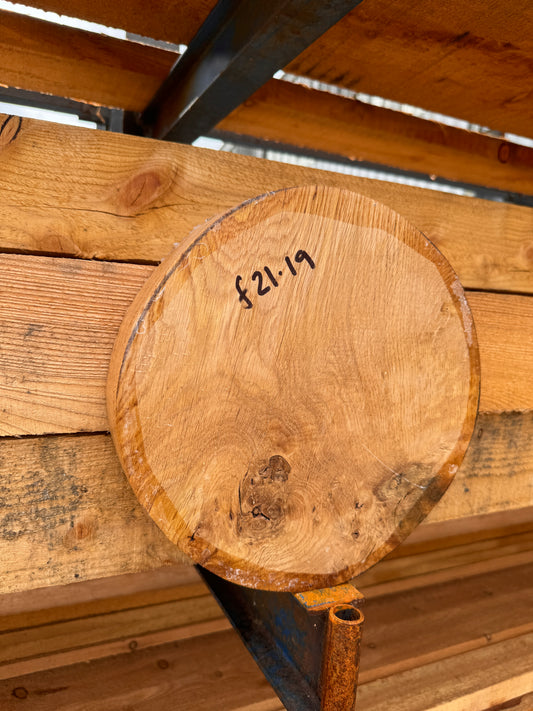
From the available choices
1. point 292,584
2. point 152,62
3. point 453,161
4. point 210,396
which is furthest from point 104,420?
point 453,161

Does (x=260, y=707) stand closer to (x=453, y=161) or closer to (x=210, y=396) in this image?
(x=210, y=396)

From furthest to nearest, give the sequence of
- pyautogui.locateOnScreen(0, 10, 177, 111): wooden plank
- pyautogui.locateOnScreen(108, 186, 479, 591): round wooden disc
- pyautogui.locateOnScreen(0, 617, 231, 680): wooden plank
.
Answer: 1. pyautogui.locateOnScreen(0, 617, 231, 680): wooden plank
2. pyautogui.locateOnScreen(0, 10, 177, 111): wooden plank
3. pyautogui.locateOnScreen(108, 186, 479, 591): round wooden disc

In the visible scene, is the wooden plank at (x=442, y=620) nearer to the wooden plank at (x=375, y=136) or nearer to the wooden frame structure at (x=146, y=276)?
the wooden frame structure at (x=146, y=276)

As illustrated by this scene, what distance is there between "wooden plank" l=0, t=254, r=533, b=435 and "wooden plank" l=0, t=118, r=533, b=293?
5 centimetres

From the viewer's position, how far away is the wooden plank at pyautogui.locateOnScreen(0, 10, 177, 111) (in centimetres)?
125

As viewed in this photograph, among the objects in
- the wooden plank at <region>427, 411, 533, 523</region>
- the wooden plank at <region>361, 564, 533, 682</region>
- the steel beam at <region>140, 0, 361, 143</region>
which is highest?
the steel beam at <region>140, 0, 361, 143</region>

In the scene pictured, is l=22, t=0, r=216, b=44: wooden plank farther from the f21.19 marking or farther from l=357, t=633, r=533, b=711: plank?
l=357, t=633, r=533, b=711: plank

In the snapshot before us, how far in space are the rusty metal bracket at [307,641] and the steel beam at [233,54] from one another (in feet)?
3.03

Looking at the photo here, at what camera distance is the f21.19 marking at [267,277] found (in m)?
0.78

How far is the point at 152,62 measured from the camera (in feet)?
4.51

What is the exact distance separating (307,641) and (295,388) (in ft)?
1.40

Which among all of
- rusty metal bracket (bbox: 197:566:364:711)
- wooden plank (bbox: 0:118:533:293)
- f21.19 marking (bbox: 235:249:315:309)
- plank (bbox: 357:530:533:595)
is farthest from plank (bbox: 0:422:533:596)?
plank (bbox: 357:530:533:595)

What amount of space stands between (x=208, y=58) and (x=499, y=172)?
1.45m

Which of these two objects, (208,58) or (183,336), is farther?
(208,58)
